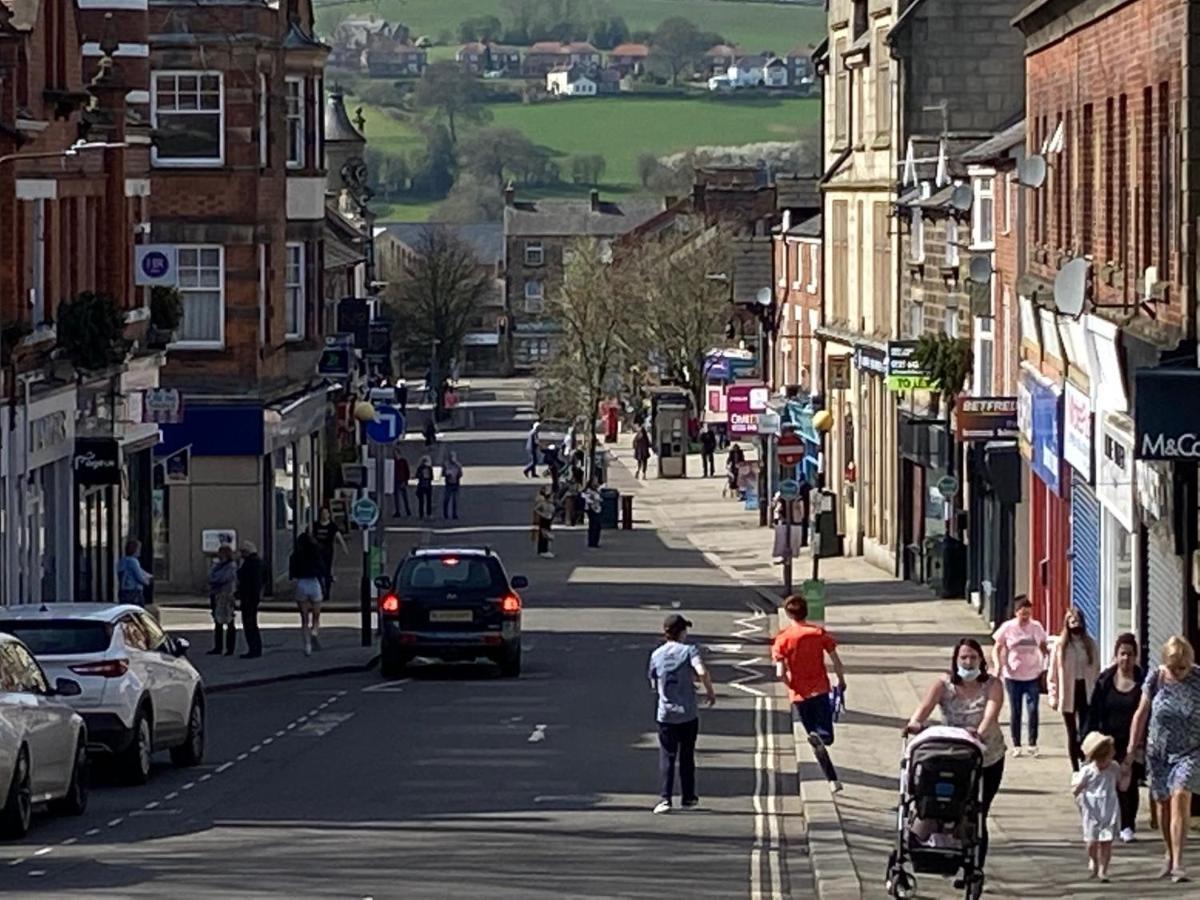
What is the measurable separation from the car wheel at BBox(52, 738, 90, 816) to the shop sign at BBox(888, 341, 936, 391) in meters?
26.4

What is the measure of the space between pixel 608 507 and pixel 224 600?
1146 inches

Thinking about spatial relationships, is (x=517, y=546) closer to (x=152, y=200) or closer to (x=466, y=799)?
(x=152, y=200)

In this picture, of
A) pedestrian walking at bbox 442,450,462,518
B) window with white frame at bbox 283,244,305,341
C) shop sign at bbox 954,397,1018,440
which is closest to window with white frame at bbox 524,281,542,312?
pedestrian walking at bbox 442,450,462,518

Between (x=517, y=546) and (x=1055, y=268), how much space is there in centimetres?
2998

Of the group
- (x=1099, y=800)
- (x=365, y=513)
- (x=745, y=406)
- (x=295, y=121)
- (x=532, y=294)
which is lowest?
(x=1099, y=800)

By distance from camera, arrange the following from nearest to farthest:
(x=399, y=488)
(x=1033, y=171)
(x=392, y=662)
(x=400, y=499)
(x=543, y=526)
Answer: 1. (x=1033, y=171)
2. (x=392, y=662)
3. (x=543, y=526)
4. (x=399, y=488)
5. (x=400, y=499)

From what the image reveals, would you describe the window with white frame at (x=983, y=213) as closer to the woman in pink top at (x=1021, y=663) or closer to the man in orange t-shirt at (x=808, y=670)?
the woman in pink top at (x=1021, y=663)

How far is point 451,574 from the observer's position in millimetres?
34969

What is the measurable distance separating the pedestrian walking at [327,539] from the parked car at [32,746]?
71.1 ft

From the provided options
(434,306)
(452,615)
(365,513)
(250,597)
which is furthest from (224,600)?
(434,306)

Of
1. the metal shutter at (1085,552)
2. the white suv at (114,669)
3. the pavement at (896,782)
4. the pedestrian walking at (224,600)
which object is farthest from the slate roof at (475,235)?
the white suv at (114,669)

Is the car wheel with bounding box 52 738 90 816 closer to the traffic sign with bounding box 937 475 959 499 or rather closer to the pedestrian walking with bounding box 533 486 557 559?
the traffic sign with bounding box 937 475 959 499

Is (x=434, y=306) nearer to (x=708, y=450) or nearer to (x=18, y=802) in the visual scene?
(x=708, y=450)

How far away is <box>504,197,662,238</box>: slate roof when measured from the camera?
181625 millimetres
